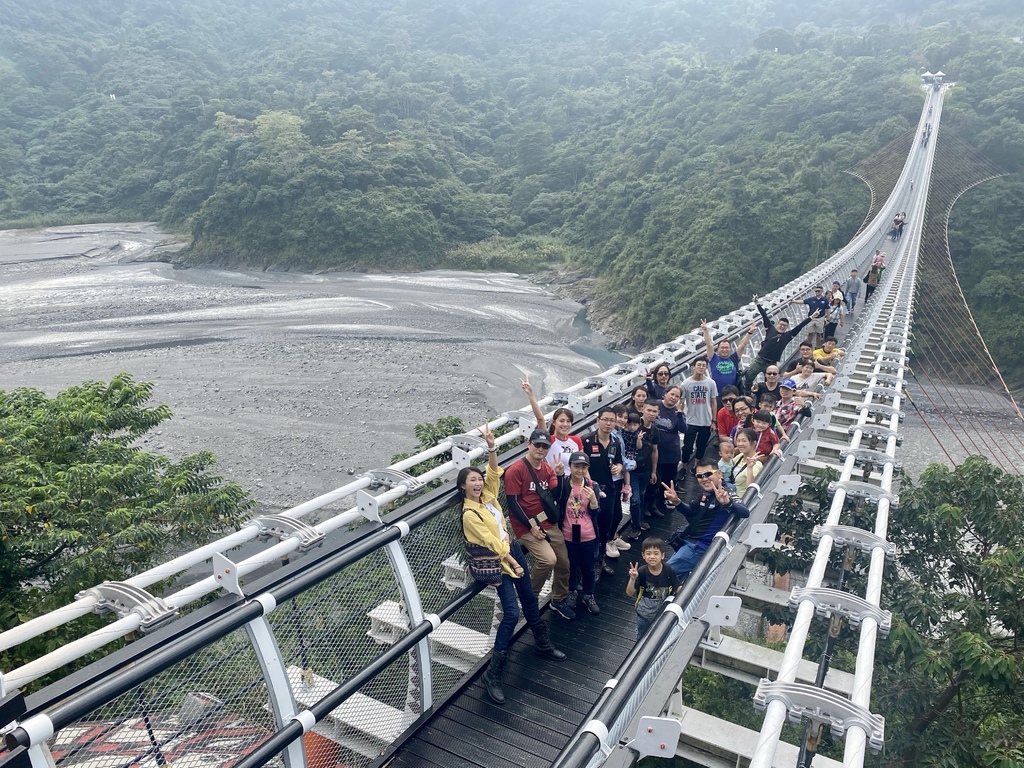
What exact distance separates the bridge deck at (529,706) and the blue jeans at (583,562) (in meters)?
0.23

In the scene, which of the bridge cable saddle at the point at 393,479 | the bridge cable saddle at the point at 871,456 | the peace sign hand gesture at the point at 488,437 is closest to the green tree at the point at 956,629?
the bridge cable saddle at the point at 871,456

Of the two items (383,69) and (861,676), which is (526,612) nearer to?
(861,676)

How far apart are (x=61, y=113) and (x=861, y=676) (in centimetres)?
8888

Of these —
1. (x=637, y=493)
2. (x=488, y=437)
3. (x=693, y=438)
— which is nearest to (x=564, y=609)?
(x=637, y=493)

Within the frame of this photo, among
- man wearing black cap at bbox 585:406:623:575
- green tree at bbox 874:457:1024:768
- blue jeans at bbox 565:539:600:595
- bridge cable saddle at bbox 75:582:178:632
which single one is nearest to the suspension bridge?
bridge cable saddle at bbox 75:582:178:632

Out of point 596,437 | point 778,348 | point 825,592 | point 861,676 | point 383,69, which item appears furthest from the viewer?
point 383,69

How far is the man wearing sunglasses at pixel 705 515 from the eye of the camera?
13.7 ft

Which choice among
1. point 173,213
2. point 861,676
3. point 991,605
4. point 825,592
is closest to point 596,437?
point 825,592

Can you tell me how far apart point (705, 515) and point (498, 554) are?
4.71 ft

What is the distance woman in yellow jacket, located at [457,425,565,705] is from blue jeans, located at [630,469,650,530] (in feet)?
5.19

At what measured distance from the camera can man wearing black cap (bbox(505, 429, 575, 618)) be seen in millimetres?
4355

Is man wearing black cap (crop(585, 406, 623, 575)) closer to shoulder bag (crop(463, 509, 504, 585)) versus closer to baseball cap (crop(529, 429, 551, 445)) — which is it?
baseball cap (crop(529, 429, 551, 445))

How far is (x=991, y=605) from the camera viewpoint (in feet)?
21.9

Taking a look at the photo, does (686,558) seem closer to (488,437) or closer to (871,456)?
(488,437)
